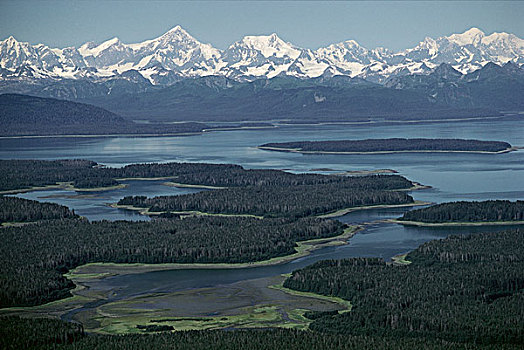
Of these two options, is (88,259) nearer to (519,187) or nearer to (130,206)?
(130,206)

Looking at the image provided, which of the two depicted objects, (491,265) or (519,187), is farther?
(519,187)

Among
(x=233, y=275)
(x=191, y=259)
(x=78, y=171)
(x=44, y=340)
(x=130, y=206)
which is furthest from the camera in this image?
(x=78, y=171)

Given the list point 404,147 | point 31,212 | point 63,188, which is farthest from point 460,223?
point 404,147

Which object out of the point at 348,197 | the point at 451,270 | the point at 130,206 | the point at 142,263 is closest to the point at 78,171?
the point at 130,206

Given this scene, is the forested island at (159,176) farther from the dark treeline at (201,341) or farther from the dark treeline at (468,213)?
the dark treeline at (201,341)

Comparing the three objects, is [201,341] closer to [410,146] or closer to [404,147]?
[404,147]
